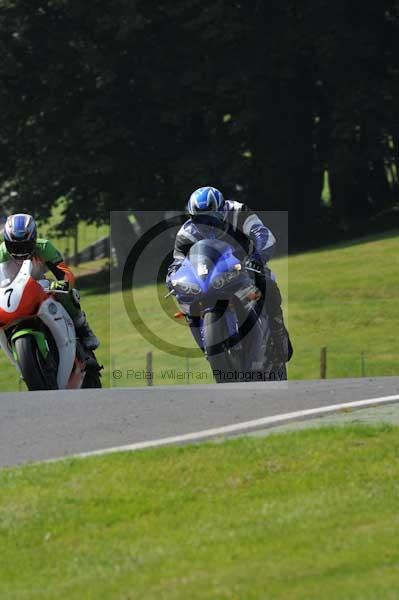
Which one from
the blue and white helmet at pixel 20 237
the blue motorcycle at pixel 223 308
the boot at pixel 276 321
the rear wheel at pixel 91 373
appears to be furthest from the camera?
the boot at pixel 276 321

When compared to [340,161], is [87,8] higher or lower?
higher

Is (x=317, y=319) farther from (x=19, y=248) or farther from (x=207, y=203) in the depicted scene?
(x=19, y=248)

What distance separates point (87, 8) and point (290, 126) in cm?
710

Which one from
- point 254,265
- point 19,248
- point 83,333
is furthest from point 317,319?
point 19,248

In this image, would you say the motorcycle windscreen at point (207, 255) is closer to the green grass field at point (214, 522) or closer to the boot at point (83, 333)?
the boot at point (83, 333)

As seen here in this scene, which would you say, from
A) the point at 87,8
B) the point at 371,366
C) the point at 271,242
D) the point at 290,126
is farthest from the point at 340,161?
the point at 271,242

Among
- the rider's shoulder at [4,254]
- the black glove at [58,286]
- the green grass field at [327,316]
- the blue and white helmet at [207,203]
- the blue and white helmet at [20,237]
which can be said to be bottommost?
the green grass field at [327,316]

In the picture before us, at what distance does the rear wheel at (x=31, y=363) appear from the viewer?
12.9 meters

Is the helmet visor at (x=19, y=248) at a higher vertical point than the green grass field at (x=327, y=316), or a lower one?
higher

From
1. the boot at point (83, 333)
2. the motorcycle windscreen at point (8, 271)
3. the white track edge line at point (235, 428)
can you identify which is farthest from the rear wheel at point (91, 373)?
the white track edge line at point (235, 428)

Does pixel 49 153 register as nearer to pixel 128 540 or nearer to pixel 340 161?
pixel 340 161

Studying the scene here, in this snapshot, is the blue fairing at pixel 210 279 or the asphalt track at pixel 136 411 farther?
the blue fairing at pixel 210 279

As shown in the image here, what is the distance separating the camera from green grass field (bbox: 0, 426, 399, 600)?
716 centimetres

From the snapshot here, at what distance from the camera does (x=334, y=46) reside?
43.4 meters
